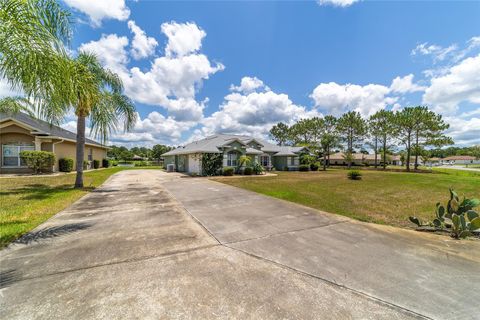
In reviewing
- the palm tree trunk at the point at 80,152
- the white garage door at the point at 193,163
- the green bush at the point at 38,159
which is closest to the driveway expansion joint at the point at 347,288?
the palm tree trunk at the point at 80,152

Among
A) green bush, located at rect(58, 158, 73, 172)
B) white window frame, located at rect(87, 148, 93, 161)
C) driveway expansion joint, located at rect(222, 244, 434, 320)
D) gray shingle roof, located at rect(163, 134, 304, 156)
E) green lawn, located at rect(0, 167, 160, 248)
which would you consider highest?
gray shingle roof, located at rect(163, 134, 304, 156)

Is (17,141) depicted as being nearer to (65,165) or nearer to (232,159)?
(65,165)

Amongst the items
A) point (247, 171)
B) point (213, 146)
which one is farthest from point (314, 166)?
point (213, 146)

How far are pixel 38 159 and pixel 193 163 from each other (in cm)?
1327

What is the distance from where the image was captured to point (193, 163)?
22.9 m

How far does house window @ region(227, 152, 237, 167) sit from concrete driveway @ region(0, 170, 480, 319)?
55.1ft

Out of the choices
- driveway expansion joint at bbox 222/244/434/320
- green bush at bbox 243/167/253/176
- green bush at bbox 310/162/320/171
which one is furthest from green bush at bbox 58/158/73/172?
green bush at bbox 310/162/320/171

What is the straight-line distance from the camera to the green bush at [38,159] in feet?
53.0

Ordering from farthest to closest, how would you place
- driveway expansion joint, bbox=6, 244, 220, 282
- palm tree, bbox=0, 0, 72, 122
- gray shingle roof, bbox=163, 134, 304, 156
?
gray shingle roof, bbox=163, 134, 304, 156, palm tree, bbox=0, 0, 72, 122, driveway expansion joint, bbox=6, 244, 220, 282

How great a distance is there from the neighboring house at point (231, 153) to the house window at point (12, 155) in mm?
14007

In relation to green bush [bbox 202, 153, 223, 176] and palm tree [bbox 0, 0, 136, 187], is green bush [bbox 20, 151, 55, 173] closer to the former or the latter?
green bush [bbox 202, 153, 223, 176]

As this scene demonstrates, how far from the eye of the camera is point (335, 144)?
1609 inches

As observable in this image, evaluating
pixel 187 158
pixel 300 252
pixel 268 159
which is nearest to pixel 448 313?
pixel 300 252

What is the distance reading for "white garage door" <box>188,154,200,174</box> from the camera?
21462 millimetres
